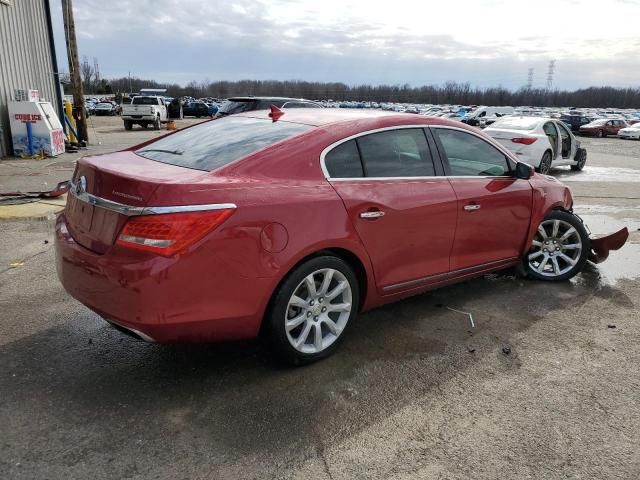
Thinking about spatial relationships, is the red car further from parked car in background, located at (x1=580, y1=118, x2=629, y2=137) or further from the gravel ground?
parked car in background, located at (x1=580, y1=118, x2=629, y2=137)

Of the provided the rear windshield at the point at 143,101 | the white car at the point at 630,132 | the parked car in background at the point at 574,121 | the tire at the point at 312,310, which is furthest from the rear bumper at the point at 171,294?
the parked car in background at the point at 574,121

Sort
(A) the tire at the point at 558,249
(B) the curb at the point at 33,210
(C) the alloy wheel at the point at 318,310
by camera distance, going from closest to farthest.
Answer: (C) the alloy wheel at the point at 318,310 < (A) the tire at the point at 558,249 < (B) the curb at the point at 33,210

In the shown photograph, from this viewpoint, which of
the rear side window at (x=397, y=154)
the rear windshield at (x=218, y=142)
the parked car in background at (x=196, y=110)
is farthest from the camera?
the parked car in background at (x=196, y=110)

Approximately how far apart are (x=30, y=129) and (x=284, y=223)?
14.0 meters

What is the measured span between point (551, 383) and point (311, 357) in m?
1.54

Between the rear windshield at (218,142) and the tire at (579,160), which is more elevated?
the rear windshield at (218,142)

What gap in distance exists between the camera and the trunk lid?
9.46 feet

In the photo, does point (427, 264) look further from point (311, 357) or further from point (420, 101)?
point (420, 101)

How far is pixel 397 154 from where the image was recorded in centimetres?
392

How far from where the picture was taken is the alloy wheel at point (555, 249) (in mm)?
5254

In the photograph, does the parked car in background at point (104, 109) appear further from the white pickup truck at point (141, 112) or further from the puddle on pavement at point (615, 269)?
the puddle on pavement at point (615, 269)

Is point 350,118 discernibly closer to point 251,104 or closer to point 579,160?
point 251,104

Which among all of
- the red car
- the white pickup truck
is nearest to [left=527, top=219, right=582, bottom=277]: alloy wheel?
the red car

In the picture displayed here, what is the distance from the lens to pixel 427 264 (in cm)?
404
